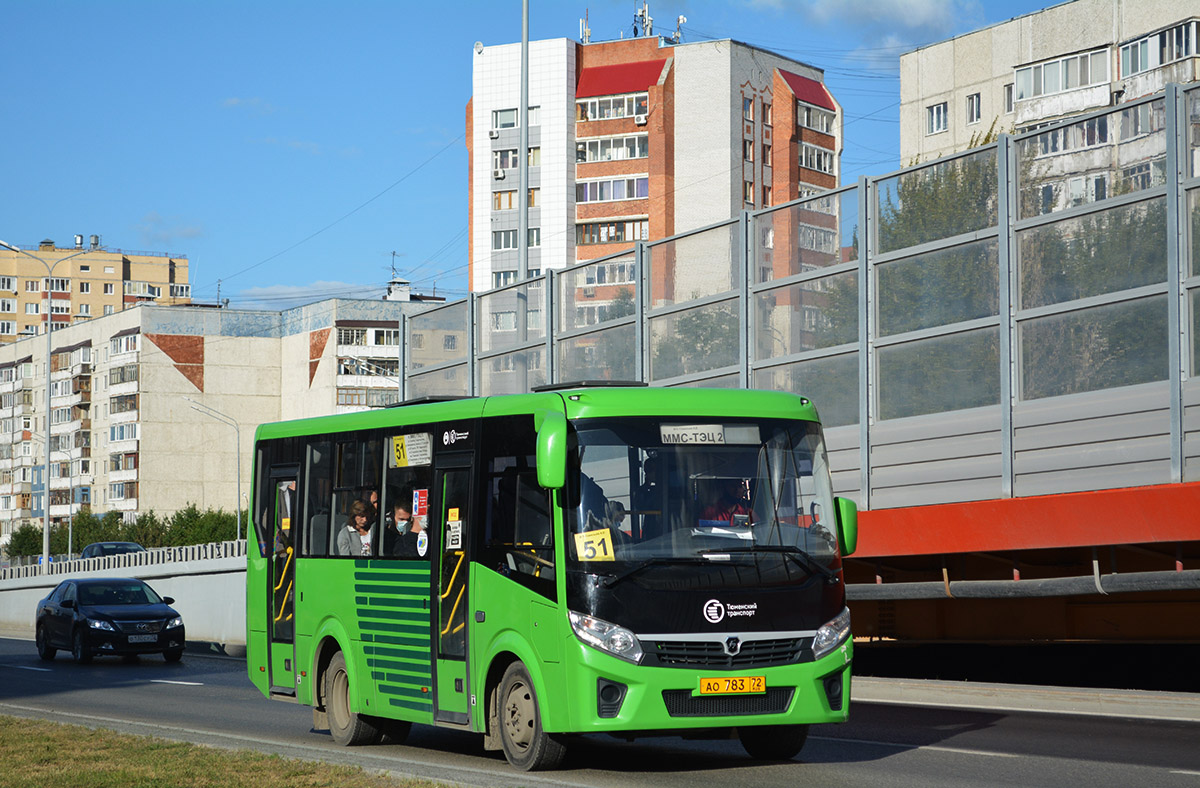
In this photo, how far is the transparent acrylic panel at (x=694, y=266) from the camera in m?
19.9

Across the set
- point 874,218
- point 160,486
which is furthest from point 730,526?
point 160,486

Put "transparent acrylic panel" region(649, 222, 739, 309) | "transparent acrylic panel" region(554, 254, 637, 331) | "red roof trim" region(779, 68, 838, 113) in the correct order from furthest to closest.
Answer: "red roof trim" region(779, 68, 838, 113) < "transparent acrylic panel" region(554, 254, 637, 331) < "transparent acrylic panel" region(649, 222, 739, 309)

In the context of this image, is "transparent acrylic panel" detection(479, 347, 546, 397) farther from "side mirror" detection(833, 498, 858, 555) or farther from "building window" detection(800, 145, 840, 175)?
"building window" detection(800, 145, 840, 175)

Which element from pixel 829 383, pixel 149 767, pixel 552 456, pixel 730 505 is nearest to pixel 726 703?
pixel 730 505

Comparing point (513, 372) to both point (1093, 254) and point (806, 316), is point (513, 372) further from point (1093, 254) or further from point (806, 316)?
point (1093, 254)

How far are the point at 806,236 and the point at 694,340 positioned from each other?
7.58ft

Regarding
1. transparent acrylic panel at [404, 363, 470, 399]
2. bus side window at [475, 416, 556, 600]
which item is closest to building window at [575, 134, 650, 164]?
transparent acrylic panel at [404, 363, 470, 399]

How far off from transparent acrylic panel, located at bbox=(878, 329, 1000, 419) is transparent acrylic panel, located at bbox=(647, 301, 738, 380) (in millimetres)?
2522

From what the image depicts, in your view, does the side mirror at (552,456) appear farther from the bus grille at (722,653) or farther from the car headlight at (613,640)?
the bus grille at (722,653)

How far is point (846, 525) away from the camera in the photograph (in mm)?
11609

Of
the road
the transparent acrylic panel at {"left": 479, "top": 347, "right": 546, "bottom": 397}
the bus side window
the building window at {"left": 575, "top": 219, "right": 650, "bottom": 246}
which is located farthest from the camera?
the building window at {"left": 575, "top": 219, "right": 650, "bottom": 246}

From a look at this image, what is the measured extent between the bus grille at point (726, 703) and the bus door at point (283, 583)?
5.24 m

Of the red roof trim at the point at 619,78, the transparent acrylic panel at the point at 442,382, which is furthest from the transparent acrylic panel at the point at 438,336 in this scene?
the red roof trim at the point at 619,78

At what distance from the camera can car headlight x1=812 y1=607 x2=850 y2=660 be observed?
11008 millimetres
